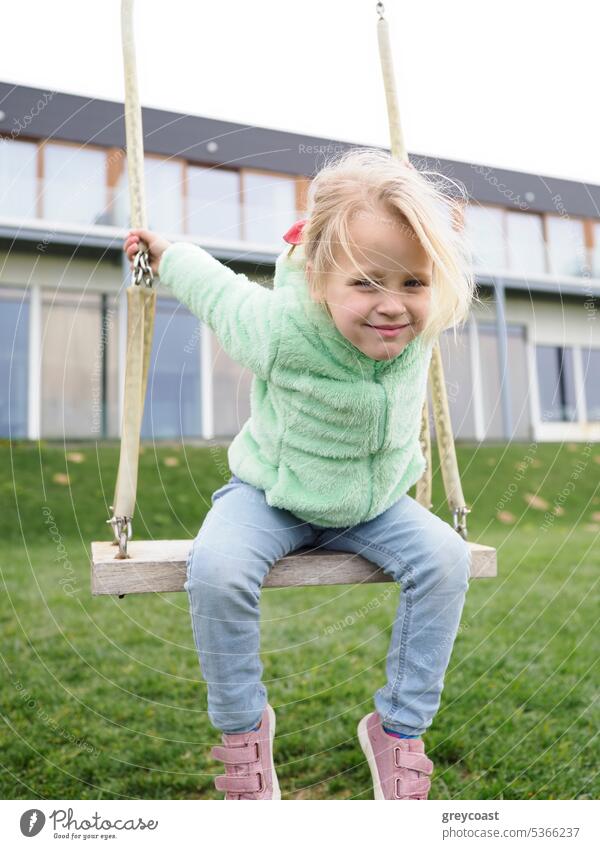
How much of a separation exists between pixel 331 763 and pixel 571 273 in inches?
527

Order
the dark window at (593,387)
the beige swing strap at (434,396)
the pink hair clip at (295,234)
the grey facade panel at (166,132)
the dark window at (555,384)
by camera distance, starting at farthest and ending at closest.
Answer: the dark window at (593,387) < the dark window at (555,384) < the grey facade panel at (166,132) < the beige swing strap at (434,396) < the pink hair clip at (295,234)

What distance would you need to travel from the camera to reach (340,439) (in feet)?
6.59

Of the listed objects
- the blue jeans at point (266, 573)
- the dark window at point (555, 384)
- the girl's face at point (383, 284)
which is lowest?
the blue jeans at point (266, 573)

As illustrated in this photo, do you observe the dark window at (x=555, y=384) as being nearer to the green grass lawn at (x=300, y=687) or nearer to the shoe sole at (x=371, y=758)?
the green grass lawn at (x=300, y=687)

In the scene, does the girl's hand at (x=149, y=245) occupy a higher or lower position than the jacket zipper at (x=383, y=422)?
higher

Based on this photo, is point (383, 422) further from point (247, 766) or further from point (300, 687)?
point (300, 687)

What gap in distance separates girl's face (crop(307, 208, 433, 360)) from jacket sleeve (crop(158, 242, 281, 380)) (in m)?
0.18

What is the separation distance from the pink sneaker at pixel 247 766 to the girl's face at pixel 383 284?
92cm

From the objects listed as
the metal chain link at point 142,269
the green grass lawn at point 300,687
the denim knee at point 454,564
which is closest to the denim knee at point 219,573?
the denim knee at point 454,564

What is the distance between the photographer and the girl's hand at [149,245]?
2.13 metres

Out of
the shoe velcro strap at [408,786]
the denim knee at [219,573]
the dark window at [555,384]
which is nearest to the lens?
the denim knee at [219,573]

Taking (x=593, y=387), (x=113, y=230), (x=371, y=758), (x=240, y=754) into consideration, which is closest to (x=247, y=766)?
(x=240, y=754)
